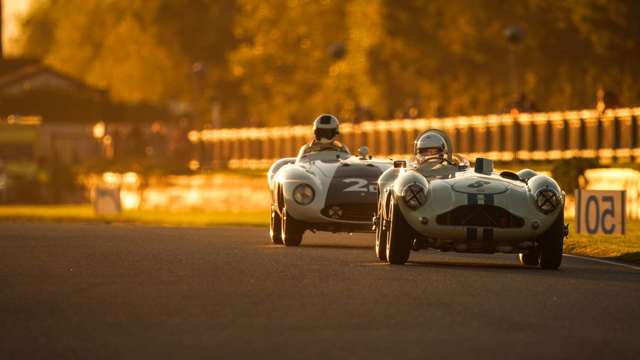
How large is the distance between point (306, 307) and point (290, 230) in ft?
30.7

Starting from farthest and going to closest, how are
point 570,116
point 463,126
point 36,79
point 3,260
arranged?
1. point 36,79
2. point 463,126
3. point 570,116
4. point 3,260

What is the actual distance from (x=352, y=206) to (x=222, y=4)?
8161 cm

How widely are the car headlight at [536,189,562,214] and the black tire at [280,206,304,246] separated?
5.29 metres

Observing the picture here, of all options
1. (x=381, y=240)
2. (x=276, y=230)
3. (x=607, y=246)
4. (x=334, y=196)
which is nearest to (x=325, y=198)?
(x=334, y=196)

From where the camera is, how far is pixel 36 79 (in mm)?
93250

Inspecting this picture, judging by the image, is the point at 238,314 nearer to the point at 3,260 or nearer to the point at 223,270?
the point at 223,270

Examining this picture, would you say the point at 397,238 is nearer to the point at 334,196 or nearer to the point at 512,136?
the point at 334,196

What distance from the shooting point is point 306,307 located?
41.5 feet

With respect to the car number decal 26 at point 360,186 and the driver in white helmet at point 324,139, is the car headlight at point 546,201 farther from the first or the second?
the driver in white helmet at point 324,139

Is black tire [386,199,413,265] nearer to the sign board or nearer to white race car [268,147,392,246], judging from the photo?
white race car [268,147,392,246]

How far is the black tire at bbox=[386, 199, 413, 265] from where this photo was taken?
56.3 ft

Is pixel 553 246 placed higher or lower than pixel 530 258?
higher

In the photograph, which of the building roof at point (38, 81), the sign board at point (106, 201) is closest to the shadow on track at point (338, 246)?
the sign board at point (106, 201)

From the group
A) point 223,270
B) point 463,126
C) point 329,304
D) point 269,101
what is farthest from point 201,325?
point 269,101
